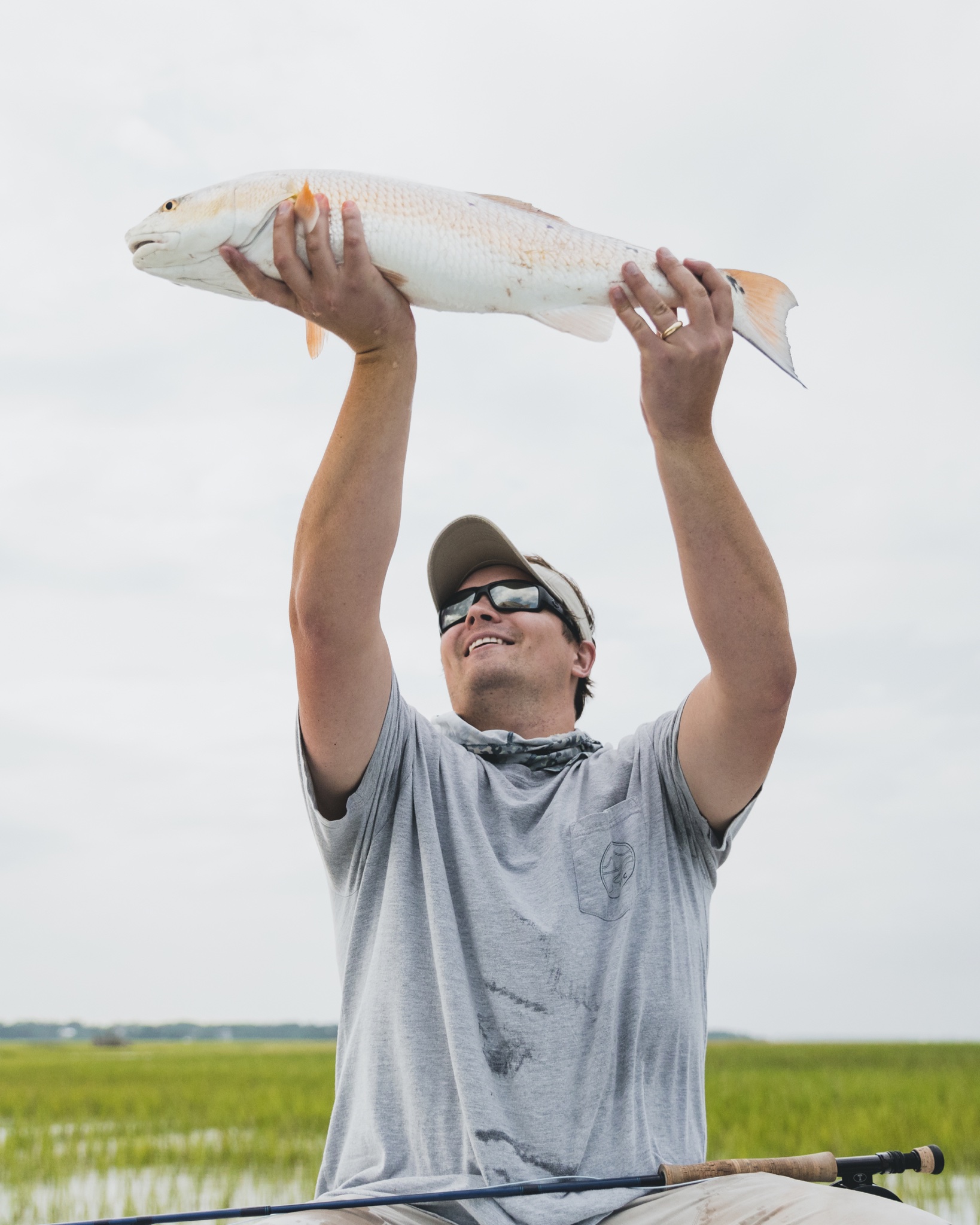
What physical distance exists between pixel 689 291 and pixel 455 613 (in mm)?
1337

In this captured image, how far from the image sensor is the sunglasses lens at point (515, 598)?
3496 millimetres

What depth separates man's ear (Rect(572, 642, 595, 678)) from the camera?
145 inches

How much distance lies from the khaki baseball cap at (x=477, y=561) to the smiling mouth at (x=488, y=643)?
28 centimetres

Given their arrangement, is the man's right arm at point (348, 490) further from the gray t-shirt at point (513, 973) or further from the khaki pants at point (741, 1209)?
the khaki pants at point (741, 1209)

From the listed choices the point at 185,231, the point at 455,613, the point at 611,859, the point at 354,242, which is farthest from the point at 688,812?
the point at 185,231

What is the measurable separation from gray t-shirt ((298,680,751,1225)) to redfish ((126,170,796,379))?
1073mm

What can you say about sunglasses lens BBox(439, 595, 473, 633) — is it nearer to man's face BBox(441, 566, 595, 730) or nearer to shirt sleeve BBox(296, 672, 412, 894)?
man's face BBox(441, 566, 595, 730)

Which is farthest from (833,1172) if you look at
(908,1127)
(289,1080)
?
(289,1080)

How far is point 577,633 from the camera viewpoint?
144 inches

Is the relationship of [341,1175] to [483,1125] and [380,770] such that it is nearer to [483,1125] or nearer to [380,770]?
[483,1125]

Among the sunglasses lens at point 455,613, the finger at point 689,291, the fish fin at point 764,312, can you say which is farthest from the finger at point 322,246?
the sunglasses lens at point 455,613

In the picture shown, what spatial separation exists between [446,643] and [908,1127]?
301 inches

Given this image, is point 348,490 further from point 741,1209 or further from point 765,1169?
point 765,1169

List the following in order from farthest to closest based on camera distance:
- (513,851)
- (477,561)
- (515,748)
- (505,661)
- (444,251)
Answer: (477,561) < (505,661) < (515,748) < (513,851) < (444,251)
